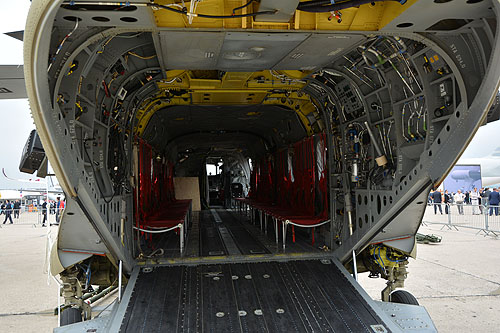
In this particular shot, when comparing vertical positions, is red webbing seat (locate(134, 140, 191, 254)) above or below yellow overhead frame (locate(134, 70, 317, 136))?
below

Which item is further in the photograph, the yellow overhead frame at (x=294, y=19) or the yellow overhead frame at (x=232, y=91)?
the yellow overhead frame at (x=232, y=91)

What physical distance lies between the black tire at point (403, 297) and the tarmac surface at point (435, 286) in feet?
2.81

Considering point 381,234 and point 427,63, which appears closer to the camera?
point 427,63

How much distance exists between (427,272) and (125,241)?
7352 mm

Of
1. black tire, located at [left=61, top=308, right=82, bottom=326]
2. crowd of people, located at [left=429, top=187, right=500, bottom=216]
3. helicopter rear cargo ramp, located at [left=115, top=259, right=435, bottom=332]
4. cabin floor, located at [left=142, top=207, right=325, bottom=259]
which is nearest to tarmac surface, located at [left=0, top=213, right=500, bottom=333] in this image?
black tire, located at [left=61, top=308, right=82, bottom=326]

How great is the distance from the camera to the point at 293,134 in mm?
9172

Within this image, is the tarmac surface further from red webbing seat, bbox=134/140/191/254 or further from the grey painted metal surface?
the grey painted metal surface

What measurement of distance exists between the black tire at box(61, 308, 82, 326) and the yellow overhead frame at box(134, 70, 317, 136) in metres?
3.25

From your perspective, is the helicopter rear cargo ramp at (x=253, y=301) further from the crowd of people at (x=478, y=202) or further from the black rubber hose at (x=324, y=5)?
the crowd of people at (x=478, y=202)

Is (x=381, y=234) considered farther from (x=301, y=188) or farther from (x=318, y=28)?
(x=301, y=188)

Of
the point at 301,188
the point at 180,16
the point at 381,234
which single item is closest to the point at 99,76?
the point at 180,16

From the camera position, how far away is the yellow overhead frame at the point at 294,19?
11.1 ft

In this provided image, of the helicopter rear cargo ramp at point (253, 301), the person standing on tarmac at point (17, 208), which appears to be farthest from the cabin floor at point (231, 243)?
the person standing on tarmac at point (17, 208)

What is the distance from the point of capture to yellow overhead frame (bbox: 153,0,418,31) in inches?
133
